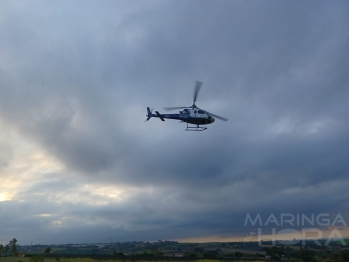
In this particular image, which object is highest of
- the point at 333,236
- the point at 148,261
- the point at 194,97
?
the point at 194,97

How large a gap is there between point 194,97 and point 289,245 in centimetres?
5286

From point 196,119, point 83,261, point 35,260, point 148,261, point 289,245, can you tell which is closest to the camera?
point 35,260

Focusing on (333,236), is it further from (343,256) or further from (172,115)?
(172,115)

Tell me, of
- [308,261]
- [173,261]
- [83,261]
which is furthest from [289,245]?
[83,261]

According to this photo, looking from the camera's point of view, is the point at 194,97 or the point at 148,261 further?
the point at 148,261

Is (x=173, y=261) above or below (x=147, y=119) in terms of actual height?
below

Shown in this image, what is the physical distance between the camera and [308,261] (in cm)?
6712

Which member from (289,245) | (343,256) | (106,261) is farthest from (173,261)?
(289,245)

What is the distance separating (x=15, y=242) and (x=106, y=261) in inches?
2569

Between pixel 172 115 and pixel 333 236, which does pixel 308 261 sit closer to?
pixel 333 236

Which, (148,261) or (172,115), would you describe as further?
(148,261)

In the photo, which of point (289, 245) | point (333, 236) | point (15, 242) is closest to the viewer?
point (333, 236)

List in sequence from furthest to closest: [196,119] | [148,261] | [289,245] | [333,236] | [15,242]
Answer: [15,242]
[289,245]
[148,261]
[196,119]
[333,236]

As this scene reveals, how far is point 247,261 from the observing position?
6906 cm
